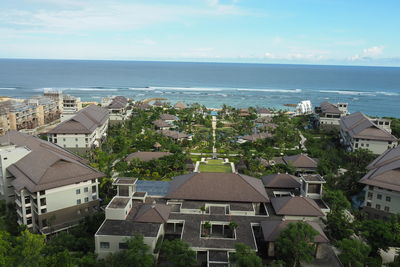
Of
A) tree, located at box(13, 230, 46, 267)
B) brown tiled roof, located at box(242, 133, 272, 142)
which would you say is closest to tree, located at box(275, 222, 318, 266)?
tree, located at box(13, 230, 46, 267)

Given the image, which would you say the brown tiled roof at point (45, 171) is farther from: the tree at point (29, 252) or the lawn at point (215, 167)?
the lawn at point (215, 167)

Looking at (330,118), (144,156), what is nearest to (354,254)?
(144,156)

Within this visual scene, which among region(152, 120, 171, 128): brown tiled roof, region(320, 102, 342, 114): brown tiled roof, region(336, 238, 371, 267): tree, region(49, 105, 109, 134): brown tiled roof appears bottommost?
region(336, 238, 371, 267): tree

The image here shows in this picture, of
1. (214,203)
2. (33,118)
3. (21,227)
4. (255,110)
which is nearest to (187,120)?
(255,110)

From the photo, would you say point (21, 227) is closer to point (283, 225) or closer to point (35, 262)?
Result: point (35, 262)

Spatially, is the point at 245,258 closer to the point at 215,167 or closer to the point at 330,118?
the point at 215,167

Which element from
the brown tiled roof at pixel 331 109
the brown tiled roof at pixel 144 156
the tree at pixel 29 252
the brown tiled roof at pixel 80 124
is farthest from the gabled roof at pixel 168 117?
the tree at pixel 29 252

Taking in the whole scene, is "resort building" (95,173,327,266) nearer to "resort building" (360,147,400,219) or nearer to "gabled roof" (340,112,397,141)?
"resort building" (360,147,400,219)
